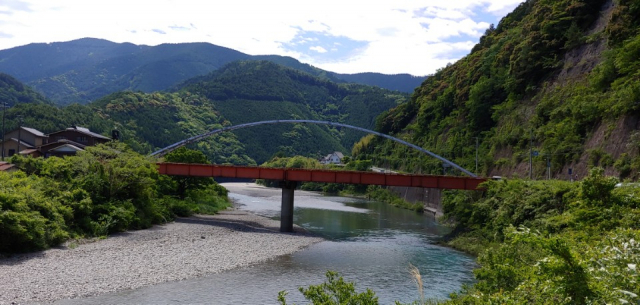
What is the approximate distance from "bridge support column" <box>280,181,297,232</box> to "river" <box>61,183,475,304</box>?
3264 millimetres

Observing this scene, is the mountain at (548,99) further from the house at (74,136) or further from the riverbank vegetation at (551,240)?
the house at (74,136)

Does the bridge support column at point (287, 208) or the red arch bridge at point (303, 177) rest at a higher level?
the red arch bridge at point (303, 177)

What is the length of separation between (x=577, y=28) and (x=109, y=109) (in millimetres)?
131168

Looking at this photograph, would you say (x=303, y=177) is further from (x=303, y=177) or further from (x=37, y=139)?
(x=37, y=139)

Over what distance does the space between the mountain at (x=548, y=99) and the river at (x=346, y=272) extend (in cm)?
1561

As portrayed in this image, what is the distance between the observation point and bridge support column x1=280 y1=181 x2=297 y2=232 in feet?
168

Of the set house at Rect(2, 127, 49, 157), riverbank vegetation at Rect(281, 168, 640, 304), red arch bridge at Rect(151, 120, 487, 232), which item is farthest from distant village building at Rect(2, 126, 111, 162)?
riverbank vegetation at Rect(281, 168, 640, 304)

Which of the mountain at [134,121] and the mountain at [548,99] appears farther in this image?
the mountain at [134,121]

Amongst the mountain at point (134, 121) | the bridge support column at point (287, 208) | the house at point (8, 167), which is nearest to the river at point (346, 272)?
the bridge support column at point (287, 208)

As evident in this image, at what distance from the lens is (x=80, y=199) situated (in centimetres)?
4238

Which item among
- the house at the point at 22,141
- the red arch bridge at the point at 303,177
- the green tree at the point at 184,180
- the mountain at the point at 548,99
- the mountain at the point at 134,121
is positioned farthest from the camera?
the mountain at the point at 134,121

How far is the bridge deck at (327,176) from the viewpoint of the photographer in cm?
5081

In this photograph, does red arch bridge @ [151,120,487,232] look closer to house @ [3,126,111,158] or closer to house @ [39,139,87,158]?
Result: house @ [39,139,87,158]

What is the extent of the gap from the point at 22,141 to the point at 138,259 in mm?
60910
